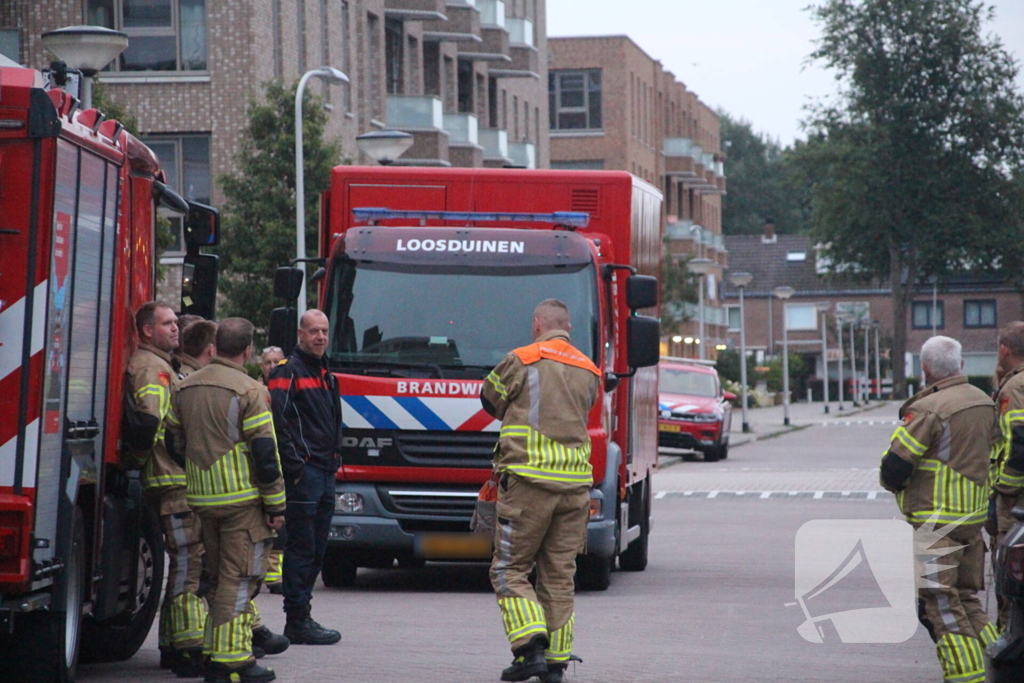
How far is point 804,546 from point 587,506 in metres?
3.09

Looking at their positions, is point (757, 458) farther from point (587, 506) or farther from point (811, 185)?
point (811, 185)

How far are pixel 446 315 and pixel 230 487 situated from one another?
4.32 metres

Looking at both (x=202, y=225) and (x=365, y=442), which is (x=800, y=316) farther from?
(x=202, y=225)

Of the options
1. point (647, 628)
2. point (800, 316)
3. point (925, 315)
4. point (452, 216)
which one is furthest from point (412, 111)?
point (925, 315)

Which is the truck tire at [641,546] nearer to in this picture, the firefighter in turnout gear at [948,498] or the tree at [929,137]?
the firefighter in turnout gear at [948,498]

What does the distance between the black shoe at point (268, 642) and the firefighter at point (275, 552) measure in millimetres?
334

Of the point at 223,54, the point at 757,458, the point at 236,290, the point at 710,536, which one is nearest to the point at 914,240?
the point at 757,458

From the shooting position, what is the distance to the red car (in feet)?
116

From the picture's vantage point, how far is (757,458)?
120 feet

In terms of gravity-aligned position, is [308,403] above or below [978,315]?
below

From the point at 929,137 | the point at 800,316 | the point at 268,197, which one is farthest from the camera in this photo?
the point at 800,316

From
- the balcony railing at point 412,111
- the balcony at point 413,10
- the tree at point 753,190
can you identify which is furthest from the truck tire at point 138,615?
the tree at point 753,190

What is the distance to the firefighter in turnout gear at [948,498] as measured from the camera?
8.41m

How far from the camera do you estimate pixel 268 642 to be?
9.93m
